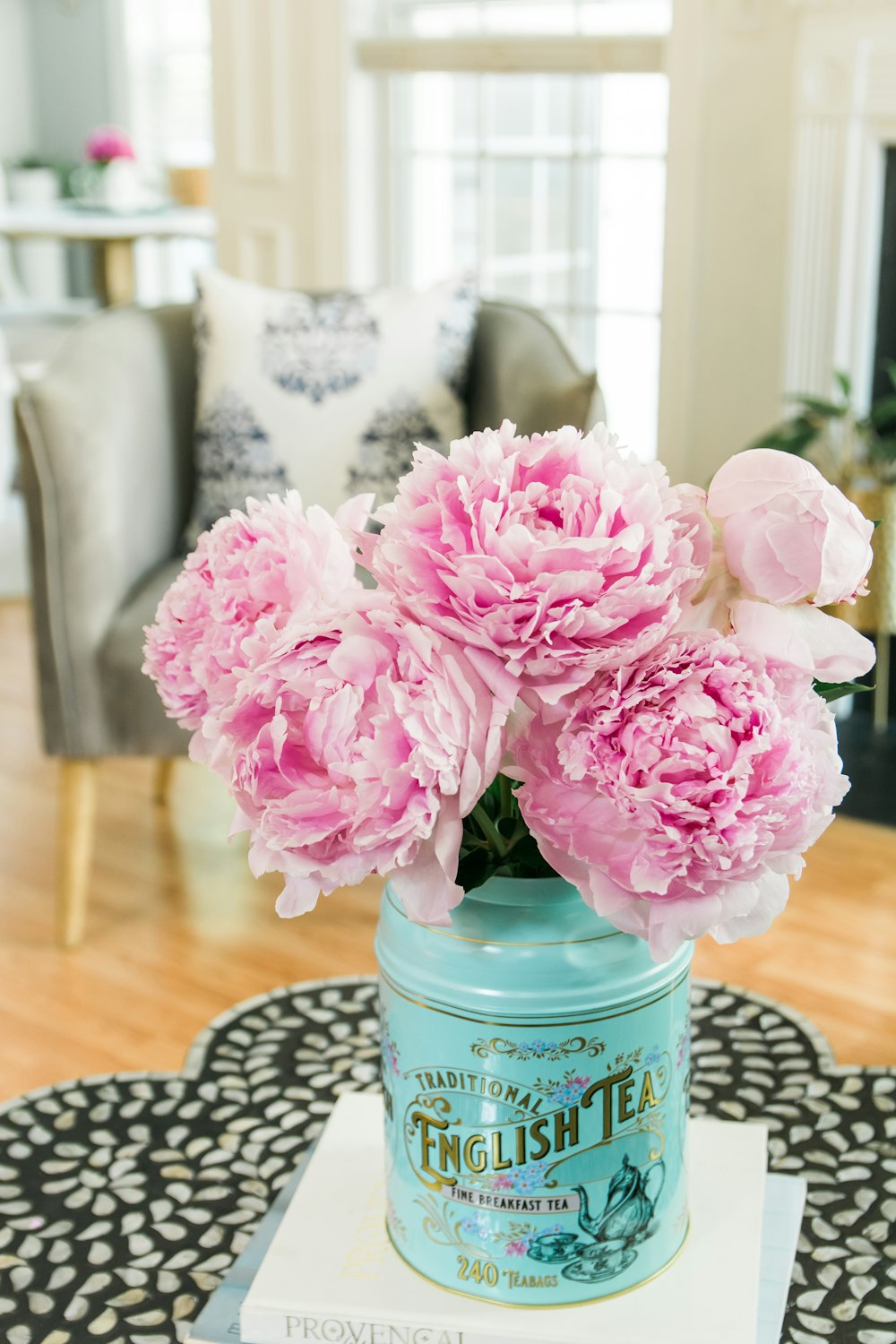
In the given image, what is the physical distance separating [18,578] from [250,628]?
3511 mm

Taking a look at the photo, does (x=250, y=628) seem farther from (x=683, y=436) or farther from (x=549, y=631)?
(x=683, y=436)

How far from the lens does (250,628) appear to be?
0.81 metres

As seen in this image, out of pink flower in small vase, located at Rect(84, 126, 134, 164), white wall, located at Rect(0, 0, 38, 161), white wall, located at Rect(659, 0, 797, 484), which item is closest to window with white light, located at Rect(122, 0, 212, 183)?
pink flower in small vase, located at Rect(84, 126, 134, 164)

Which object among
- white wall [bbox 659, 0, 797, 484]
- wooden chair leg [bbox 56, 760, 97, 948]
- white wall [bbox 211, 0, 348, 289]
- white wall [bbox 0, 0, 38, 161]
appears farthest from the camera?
white wall [bbox 0, 0, 38, 161]

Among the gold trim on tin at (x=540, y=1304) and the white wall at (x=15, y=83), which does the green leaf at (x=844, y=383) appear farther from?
the white wall at (x=15, y=83)

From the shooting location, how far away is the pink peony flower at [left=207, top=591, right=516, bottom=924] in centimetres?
67

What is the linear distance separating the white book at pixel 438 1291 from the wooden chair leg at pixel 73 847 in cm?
134

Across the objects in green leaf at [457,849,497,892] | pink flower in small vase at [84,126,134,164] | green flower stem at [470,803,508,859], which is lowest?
green leaf at [457,849,497,892]

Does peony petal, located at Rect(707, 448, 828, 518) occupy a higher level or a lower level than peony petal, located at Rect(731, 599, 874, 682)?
higher

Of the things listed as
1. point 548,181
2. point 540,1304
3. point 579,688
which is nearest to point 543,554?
point 579,688

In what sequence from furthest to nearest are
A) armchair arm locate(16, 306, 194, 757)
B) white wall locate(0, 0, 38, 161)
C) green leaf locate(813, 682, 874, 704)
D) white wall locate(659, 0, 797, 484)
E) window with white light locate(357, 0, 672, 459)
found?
white wall locate(0, 0, 38, 161)
window with white light locate(357, 0, 672, 459)
white wall locate(659, 0, 797, 484)
armchair arm locate(16, 306, 194, 757)
green leaf locate(813, 682, 874, 704)

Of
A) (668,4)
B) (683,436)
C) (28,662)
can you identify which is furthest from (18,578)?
(668,4)

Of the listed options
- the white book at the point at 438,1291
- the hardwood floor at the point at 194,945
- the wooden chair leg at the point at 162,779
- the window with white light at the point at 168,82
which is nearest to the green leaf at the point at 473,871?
the white book at the point at 438,1291

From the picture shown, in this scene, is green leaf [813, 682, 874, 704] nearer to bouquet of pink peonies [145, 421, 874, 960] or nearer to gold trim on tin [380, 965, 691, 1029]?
bouquet of pink peonies [145, 421, 874, 960]
